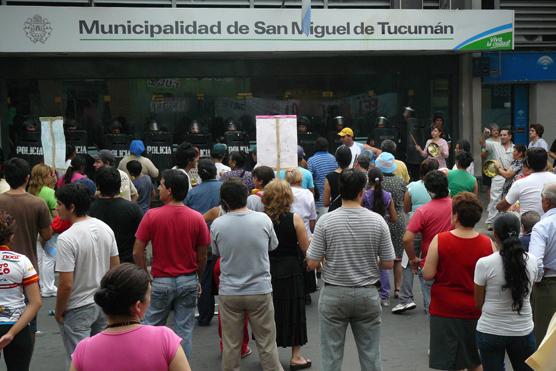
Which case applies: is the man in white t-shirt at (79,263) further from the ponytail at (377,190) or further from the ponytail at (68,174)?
the ponytail at (68,174)

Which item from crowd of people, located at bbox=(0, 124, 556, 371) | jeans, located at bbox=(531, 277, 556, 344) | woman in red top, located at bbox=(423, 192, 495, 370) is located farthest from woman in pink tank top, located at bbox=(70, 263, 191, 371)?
jeans, located at bbox=(531, 277, 556, 344)

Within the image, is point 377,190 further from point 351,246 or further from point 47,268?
point 47,268

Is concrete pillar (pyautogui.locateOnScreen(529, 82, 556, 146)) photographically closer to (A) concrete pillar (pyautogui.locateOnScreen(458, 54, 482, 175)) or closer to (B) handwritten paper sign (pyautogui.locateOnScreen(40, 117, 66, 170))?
(A) concrete pillar (pyautogui.locateOnScreen(458, 54, 482, 175))

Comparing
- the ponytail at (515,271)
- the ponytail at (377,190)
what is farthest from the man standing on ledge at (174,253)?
the ponytail at (377,190)

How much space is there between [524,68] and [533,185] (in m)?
11.7

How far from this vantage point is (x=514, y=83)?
18828mm

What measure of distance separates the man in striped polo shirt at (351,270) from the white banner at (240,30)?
33.2 feet

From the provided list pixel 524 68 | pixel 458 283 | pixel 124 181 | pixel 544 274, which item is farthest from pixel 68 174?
pixel 524 68

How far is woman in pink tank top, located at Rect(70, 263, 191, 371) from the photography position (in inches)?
133

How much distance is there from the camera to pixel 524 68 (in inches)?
734

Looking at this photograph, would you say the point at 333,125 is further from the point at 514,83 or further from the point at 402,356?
the point at 402,356

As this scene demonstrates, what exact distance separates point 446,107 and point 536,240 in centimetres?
1309

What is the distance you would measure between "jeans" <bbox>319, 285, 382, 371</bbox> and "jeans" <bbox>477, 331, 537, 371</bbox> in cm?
78

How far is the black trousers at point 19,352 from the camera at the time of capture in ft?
17.4
